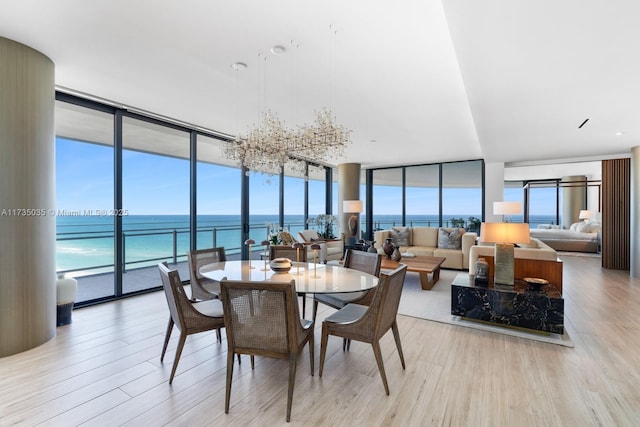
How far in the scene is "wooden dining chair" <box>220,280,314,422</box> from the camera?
1778 millimetres

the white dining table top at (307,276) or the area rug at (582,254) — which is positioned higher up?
the white dining table top at (307,276)

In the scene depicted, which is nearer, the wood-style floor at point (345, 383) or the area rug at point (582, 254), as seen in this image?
the wood-style floor at point (345, 383)

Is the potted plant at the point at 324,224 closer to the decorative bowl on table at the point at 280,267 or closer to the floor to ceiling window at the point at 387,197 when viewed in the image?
the floor to ceiling window at the point at 387,197

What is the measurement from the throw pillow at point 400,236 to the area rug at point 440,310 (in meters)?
1.58

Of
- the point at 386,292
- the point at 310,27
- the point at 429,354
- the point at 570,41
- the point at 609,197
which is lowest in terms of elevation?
the point at 429,354

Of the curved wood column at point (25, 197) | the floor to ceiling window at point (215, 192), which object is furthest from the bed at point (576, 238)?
the curved wood column at point (25, 197)

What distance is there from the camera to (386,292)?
2.02 meters

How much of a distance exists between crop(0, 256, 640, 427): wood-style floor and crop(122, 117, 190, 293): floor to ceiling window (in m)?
2.14

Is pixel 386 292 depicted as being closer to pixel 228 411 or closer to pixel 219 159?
pixel 228 411

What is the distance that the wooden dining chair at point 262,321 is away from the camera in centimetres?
178

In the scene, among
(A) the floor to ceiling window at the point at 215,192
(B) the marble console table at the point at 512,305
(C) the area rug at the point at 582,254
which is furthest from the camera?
(C) the area rug at the point at 582,254

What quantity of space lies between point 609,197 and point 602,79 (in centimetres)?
522

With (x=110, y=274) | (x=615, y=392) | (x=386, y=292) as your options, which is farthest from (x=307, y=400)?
(x=110, y=274)

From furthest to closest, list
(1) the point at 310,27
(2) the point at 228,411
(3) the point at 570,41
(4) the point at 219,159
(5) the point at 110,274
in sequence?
(4) the point at 219,159, (5) the point at 110,274, (1) the point at 310,27, (3) the point at 570,41, (2) the point at 228,411
